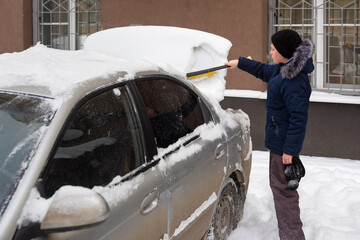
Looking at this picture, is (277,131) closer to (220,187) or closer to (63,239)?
(220,187)

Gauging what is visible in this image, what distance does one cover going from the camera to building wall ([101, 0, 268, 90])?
716 centimetres

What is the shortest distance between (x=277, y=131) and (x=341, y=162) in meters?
3.36

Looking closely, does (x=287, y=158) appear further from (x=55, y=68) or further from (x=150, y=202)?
(x=55, y=68)

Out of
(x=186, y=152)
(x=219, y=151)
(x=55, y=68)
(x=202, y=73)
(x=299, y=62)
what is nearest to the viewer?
(x=55, y=68)

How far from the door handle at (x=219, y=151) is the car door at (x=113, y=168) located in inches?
33.0

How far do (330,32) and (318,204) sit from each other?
115 inches

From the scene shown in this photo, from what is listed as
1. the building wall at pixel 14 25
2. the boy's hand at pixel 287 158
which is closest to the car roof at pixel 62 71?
the boy's hand at pixel 287 158

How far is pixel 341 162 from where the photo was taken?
22.4 ft

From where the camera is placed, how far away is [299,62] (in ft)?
11.9

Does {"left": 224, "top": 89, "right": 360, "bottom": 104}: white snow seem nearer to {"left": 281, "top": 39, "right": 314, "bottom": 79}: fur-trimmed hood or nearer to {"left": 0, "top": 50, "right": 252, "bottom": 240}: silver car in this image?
{"left": 281, "top": 39, "right": 314, "bottom": 79}: fur-trimmed hood

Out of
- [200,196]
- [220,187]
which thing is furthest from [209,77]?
[200,196]


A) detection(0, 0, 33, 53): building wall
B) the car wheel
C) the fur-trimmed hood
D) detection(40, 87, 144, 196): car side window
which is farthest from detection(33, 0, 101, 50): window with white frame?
detection(40, 87, 144, 196): car side window

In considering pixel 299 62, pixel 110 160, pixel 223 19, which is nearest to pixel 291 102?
pixel 299 62

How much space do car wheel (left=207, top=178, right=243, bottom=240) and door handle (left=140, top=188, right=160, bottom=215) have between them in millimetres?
1120
